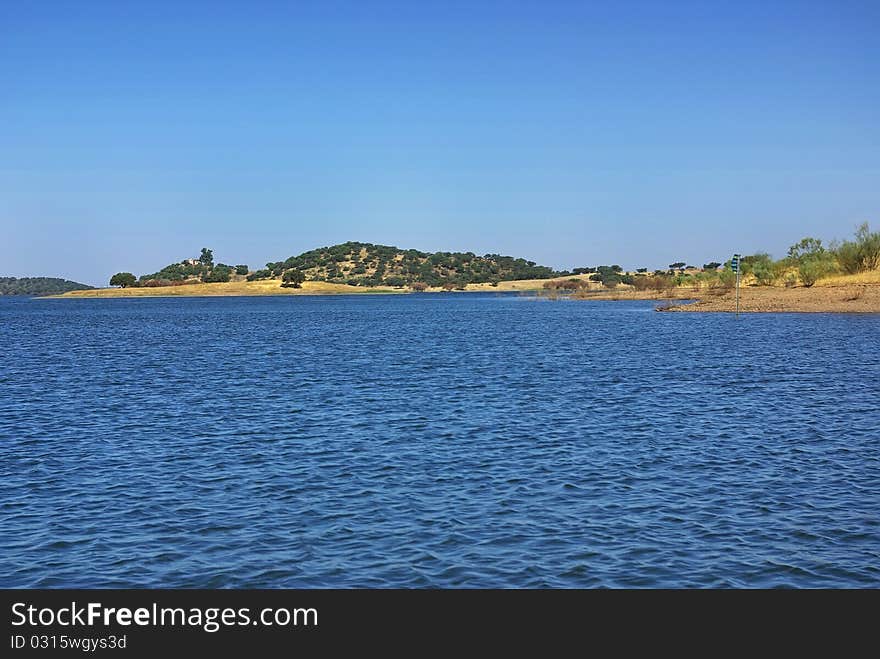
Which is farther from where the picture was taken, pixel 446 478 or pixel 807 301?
pixel 807 301

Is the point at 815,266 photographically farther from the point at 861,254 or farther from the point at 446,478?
the point at 446,478

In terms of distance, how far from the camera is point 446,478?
2256 cm

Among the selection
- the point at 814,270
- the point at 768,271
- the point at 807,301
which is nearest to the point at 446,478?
the point at 807,301

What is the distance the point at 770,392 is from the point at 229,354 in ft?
141

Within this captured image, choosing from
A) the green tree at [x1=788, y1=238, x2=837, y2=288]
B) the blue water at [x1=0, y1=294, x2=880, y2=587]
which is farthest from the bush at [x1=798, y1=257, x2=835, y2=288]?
the blue water at [x1=0, y1=294, x2=880, y2=587]

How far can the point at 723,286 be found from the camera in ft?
537

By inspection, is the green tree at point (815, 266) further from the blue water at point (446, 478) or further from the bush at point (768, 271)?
the blue water at point (446, 478)

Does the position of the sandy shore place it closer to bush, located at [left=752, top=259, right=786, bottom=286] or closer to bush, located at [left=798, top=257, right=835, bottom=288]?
bush, located at [left=798, top=257, right=835, bottom=288]

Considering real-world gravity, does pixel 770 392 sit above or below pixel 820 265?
below

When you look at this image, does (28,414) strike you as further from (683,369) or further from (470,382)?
(683,369)

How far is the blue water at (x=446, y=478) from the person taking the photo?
15828mm
